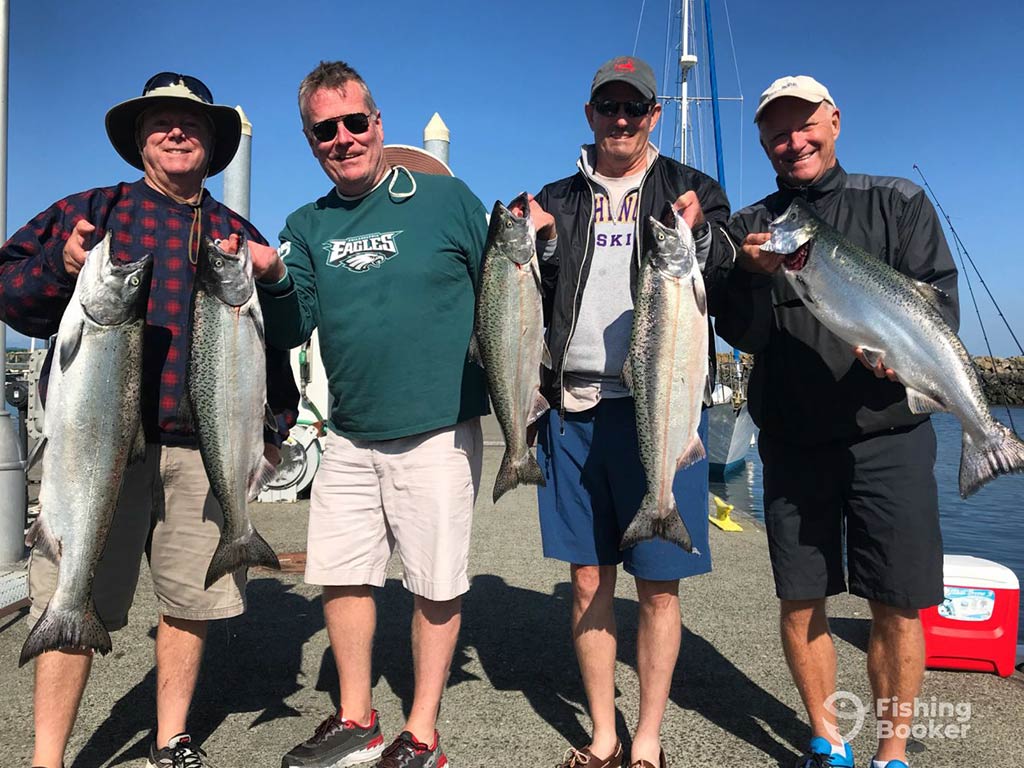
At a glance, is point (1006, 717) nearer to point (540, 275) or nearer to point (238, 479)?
point (540, 275)

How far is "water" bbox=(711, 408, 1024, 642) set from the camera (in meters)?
11.6

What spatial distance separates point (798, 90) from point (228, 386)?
109 inches

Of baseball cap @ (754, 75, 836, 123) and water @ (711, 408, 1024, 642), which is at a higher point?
baseball cap @ (754, 75, 836, 123)

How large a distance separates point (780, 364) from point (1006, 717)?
7.25 ft

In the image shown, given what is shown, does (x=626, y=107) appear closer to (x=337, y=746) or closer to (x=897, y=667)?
(x=897, y=667)

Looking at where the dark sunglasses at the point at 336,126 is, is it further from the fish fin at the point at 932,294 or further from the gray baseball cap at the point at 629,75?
the fish fin at the point at 932,294

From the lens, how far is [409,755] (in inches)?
127

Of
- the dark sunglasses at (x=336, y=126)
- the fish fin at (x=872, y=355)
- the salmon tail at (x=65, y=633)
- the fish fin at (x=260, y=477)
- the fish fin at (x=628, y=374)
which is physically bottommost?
the salmon tail at (x=65, y=633)

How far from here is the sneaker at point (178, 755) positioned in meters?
3.18

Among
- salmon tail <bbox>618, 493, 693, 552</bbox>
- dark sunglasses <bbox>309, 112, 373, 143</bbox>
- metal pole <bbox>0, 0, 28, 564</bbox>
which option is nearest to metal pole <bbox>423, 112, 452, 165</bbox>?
metal pole <bbox>0, 0, 28, 564</bbox>

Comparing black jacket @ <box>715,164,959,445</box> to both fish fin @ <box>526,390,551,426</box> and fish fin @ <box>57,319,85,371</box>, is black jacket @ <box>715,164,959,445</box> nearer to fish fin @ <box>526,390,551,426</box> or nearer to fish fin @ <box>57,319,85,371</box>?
fish fin @ <box>526,390,551,426</box>

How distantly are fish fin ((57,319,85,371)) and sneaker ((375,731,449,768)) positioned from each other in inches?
81.2

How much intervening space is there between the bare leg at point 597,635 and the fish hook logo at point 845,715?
3.18ft

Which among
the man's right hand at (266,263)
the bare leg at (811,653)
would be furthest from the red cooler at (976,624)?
the man's right hand at (266,263)
